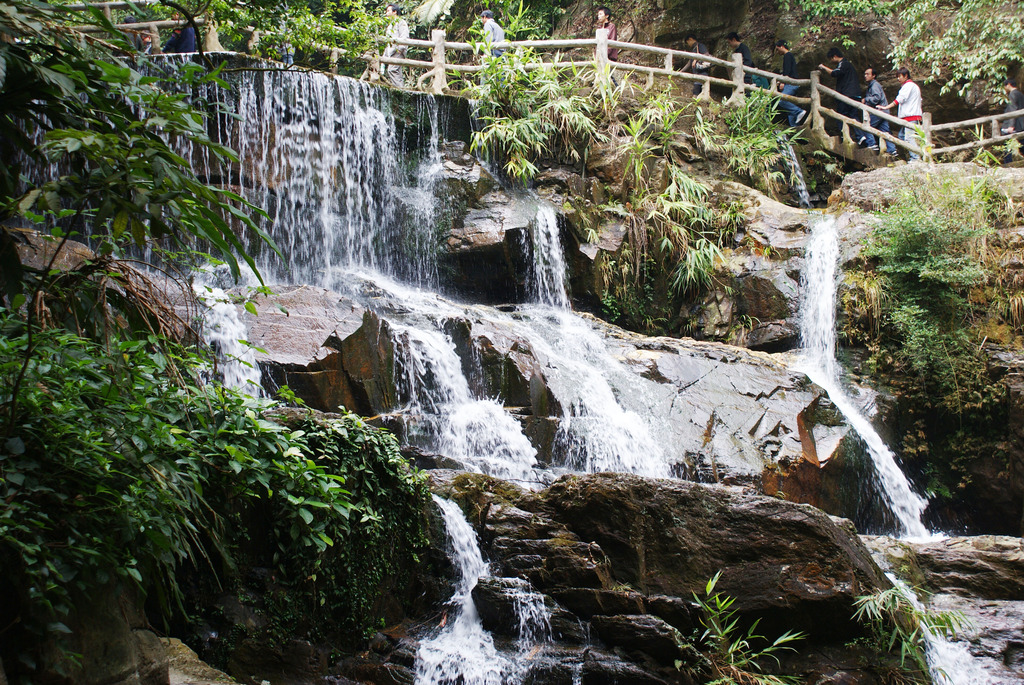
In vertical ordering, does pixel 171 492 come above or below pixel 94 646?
above

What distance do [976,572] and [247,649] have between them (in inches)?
226

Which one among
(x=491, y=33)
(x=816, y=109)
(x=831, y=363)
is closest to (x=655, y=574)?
(x=831, y=363)

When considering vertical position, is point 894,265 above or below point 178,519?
above

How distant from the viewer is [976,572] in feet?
20.1

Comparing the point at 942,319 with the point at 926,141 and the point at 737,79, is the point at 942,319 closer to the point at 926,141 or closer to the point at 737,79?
the point at 926,141

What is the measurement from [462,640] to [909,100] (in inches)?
554

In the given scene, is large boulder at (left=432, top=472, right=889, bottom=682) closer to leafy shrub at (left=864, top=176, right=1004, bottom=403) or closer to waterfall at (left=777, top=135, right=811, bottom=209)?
leafy shrub at (left=864, top=176, right=1004, bottom=403)

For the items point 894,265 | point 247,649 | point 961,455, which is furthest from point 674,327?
point 247,649

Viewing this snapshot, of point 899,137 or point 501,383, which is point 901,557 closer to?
point 501,383

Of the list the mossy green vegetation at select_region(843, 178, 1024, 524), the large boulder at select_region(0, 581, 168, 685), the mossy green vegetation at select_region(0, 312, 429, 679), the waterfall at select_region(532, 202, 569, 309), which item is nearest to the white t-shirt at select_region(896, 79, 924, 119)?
the mossy green vegetation at select_region(843, 178, 1024, 524)

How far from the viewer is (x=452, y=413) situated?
7773mm

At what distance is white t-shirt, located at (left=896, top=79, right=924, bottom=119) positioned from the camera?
1420cm

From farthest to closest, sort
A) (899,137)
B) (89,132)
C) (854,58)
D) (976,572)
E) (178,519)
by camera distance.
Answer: (854,58)
(899,137)
(976,572)
(178,519)
(89,132)

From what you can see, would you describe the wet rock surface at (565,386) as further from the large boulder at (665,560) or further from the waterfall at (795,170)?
the waterfall at (795,170)
